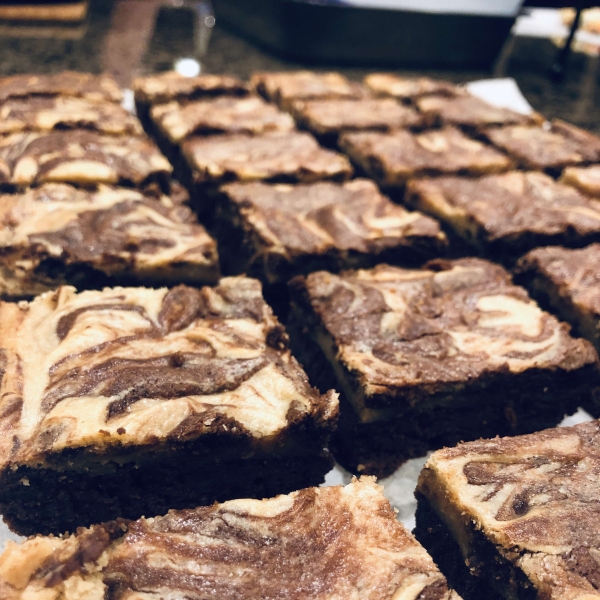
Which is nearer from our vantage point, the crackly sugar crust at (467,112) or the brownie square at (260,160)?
the brownie square at (260,160)

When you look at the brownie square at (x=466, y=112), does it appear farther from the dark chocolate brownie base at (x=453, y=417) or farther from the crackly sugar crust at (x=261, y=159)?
the dark chocolate brownie base at (x=453, y=417)

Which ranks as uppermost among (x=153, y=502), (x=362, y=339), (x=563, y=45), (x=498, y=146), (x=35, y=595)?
(x=563, y=45)

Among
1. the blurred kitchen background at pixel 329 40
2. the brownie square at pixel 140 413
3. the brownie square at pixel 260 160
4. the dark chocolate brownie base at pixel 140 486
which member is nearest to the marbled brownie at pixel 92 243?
the brownie square at pixel 140 413

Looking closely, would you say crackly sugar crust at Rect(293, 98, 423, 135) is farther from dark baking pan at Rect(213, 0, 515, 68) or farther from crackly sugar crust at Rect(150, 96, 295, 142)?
dark baking pan at Rect(213, 0, 515, 68)

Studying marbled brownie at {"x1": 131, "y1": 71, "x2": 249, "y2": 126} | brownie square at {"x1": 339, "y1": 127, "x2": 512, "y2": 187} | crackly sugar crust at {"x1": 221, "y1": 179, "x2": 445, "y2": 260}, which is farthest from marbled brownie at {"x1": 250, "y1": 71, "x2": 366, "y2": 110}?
crackly sugar crust at {"x1": 221, "y1": 179, "x2": 445, "y2": 260}

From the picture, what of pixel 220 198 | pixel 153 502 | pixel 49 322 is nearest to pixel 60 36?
pixel 220 198

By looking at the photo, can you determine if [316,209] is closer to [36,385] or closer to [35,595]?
[36,385]
